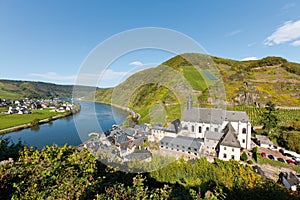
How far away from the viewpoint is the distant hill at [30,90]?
6962 centimetres

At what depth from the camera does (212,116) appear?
15.5 metres

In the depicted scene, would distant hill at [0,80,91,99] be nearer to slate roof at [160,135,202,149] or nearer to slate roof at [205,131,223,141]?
slate roof at [160,135,202,149]

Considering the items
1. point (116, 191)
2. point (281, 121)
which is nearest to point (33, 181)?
point (116, 191)

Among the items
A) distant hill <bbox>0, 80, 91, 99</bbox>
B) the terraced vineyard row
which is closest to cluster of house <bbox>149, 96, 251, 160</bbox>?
the terraced vineyard row

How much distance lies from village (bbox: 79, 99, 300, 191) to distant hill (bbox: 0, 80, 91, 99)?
10.0 meters

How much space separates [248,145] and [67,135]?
2629 cm

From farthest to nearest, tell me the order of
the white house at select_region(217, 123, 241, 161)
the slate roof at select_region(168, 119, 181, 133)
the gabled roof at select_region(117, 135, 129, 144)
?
the slate roof at select_region(168, 119, 181, 133) → the gabled roof at select_region(117, 135, 129, 144) → the white house at select_region(217, 123, 241, 161)

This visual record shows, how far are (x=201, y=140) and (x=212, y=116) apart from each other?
311 centimetres

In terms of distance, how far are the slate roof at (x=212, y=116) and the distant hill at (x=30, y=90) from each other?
1252cm

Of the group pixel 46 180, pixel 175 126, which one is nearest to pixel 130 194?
pixel 46 180

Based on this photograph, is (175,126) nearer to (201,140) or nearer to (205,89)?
(201,140)

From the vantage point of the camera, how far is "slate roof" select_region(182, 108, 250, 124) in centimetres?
1475

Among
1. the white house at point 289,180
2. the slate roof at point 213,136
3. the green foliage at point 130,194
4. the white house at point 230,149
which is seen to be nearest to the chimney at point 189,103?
the slate roof at point 213,136

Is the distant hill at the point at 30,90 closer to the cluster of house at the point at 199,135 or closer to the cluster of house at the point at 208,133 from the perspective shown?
the cluster of house at the point at 199,135
